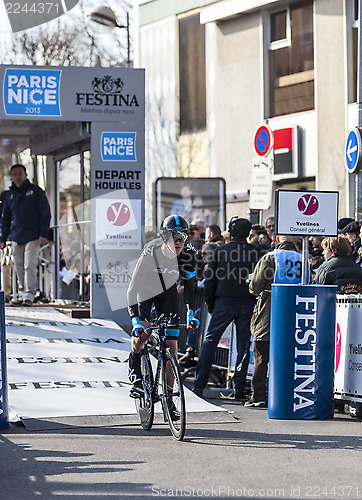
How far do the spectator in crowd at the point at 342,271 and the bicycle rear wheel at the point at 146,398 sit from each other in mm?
2575

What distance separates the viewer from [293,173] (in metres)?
23.9

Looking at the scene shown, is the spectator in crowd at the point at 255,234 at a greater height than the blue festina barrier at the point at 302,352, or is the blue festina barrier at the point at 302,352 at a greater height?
the spectator in crowd at the point at 255,234

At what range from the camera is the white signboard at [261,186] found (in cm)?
1466

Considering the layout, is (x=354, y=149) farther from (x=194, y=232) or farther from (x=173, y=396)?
(x=173, y=396)

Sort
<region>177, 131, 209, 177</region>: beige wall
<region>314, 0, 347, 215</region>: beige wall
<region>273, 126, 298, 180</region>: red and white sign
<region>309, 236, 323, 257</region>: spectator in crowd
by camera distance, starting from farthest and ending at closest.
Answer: <region>177, 131, 209, 177</region>: beige wall < <region>273, 126, 298, 180</region>: red and white sign < <region>314, 0, 347, 215</region>: beige wall < <region>309, 236, 323, 257</region>: spectator in crowd

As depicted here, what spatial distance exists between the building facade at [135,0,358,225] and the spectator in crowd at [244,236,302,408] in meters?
10.1

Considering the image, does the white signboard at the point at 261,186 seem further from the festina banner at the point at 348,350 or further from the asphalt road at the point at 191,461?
the asphalt road at the point at 191,461

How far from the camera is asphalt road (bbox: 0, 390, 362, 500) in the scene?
674cm

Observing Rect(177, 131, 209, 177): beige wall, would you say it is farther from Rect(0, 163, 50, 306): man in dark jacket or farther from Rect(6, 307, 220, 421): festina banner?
Rect(6, 307, 220, 421): festina banner

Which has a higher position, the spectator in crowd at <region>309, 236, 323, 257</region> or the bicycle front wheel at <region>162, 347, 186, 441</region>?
the spectator in crowd at <region>309, 236, 323, 257</region>

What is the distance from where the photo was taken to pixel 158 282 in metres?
9.61

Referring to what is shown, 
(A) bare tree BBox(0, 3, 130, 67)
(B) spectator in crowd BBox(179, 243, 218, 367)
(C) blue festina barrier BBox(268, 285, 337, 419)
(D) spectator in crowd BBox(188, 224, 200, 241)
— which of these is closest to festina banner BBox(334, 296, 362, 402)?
(C) blue festina barrier BBox(268, 285, 337, 419)

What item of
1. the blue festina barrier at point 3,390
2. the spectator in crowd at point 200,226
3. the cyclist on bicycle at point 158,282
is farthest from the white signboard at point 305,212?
the spectator in crowd at point 200,226

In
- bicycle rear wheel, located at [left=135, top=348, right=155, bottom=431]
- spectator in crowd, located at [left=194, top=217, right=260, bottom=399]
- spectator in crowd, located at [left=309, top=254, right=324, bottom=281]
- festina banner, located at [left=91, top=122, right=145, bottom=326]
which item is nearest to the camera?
bicycle rear wheel, located at [left=135, top=348, right=155, bottom=431]
